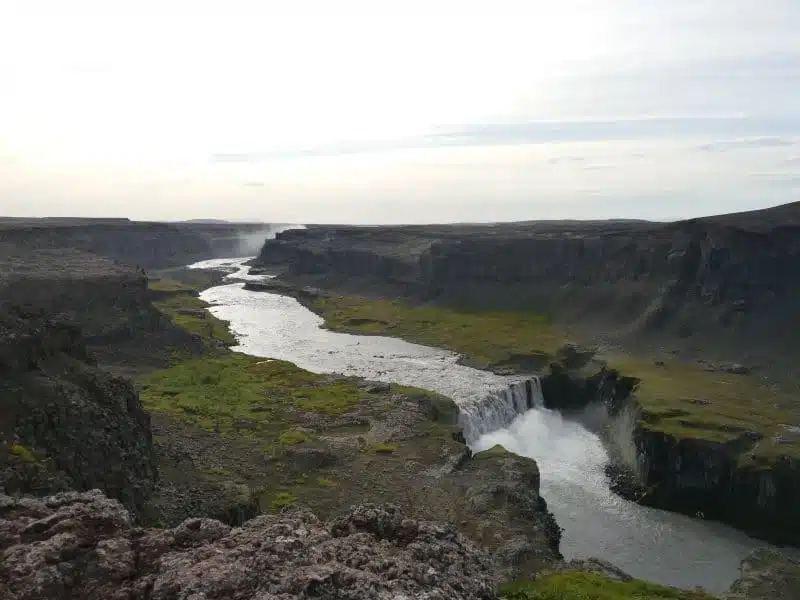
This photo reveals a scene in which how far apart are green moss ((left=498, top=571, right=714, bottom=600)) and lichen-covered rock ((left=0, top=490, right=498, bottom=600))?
42.6 feet

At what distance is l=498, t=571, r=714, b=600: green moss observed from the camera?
2458 cm

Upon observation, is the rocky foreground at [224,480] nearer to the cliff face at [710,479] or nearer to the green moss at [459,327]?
the cliff face at [710,479]

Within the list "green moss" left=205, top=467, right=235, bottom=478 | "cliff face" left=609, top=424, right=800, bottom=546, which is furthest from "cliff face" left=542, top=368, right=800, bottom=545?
"green moss" left=205, top=467, right=235, bottom=478

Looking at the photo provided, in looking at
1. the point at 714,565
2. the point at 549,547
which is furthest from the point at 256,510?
the point at 714,565

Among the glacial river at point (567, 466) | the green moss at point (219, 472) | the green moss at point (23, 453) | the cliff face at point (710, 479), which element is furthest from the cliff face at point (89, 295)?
the cliff face at point (710, 479)

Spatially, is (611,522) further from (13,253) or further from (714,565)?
(13,253)

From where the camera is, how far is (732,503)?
44125 mm

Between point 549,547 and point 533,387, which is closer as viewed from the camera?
point 549,547

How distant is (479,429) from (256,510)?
96.6ft

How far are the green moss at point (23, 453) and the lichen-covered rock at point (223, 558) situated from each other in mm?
11181

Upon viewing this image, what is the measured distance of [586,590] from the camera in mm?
25672

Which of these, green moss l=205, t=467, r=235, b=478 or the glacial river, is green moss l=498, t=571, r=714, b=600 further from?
green moss l=205, t=467, r=235, b=478

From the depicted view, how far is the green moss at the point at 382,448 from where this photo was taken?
152 ft

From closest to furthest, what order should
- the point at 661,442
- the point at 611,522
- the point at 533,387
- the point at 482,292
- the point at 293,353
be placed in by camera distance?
the point at 611,522, the point at 661,442, the point at 533,387, the point at 293,353, the point at 482,292
